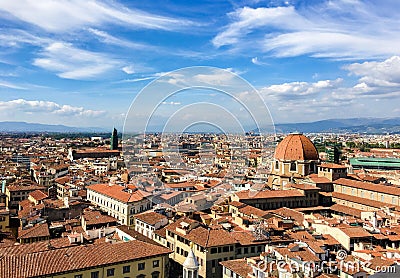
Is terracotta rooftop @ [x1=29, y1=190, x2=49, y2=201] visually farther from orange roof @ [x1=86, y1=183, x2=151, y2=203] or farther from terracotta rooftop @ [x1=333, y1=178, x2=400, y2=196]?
terracotta rooftop @ [x1=333, y1=178, x2=400, y2=196]

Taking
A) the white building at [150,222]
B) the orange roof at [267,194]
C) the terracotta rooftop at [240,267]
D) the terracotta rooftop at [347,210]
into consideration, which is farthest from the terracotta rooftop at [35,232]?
the terracotta rooftop at [347,210]

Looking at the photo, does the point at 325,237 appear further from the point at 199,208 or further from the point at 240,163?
the point at 240,163

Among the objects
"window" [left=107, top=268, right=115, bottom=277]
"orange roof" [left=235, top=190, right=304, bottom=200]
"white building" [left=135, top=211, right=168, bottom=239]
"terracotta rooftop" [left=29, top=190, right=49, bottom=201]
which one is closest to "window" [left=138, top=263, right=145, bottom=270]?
"window" [left=107, top=268, right=115, bottom=277]

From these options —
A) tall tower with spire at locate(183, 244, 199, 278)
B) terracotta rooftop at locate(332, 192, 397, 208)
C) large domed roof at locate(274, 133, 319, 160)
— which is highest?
large domed roof at locate(274, 133, 319, 160)

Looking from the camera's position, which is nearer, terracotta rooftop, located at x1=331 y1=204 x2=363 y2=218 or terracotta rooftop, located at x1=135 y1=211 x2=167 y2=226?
terracotta rooftop, located at x1=135 y1=211 x2=167 y2=226

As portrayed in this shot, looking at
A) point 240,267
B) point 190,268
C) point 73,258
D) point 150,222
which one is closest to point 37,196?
point 150,222

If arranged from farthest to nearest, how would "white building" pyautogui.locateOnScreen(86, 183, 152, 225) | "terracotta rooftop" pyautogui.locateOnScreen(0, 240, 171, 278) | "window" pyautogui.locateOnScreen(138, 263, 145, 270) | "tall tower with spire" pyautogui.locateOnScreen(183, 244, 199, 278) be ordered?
1. "white building" pyautogui.locateOnScreen(86, 183, 152, 225)
2. "window" pyautogui.locateOnScreen(138, 263, 145, 270)
3. "terracotta rooftop" pyautogui.locateOnScreen(0, 240, 171, 278)
4. "tall tower with spire" pyautogui.locateOnScreen(183, 244, 199, 278)

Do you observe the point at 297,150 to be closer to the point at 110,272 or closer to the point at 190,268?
the point at 110,272

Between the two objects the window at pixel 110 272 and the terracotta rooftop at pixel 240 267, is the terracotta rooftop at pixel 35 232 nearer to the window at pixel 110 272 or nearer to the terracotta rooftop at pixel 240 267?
the window at pixel 110 272
